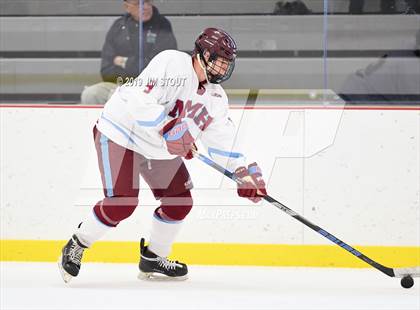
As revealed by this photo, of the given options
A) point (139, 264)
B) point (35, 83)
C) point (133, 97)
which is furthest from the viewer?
point (35, 83)

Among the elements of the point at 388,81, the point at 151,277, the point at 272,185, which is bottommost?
the point at 151,277

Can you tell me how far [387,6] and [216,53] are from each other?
1480 millimetres

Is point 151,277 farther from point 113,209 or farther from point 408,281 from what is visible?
point 408,281

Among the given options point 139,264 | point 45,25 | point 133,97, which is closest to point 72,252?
point 139,264

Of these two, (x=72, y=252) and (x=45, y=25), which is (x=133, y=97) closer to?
(x=72, y=252)

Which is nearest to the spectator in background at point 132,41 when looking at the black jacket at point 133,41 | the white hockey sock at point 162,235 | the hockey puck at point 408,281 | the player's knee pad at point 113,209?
the black jacket at point 133,41

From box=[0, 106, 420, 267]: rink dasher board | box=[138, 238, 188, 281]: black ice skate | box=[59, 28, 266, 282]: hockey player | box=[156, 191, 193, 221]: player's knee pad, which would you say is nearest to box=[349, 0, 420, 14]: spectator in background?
box=[0, 106, 420, 267]: rink dasher board

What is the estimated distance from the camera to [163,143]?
400 centimetres

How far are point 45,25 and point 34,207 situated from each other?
39.6 inches

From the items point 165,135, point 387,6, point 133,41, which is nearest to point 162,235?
point 165,135

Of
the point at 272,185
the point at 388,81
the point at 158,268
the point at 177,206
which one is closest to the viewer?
the point at 177,206

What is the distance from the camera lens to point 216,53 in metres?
3.83

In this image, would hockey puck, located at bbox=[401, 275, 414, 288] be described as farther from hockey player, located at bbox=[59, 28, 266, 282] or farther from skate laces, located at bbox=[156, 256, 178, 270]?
skate laces, located at bbox=[156, 256, 178, 270]

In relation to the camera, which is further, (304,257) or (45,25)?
(45,25)
